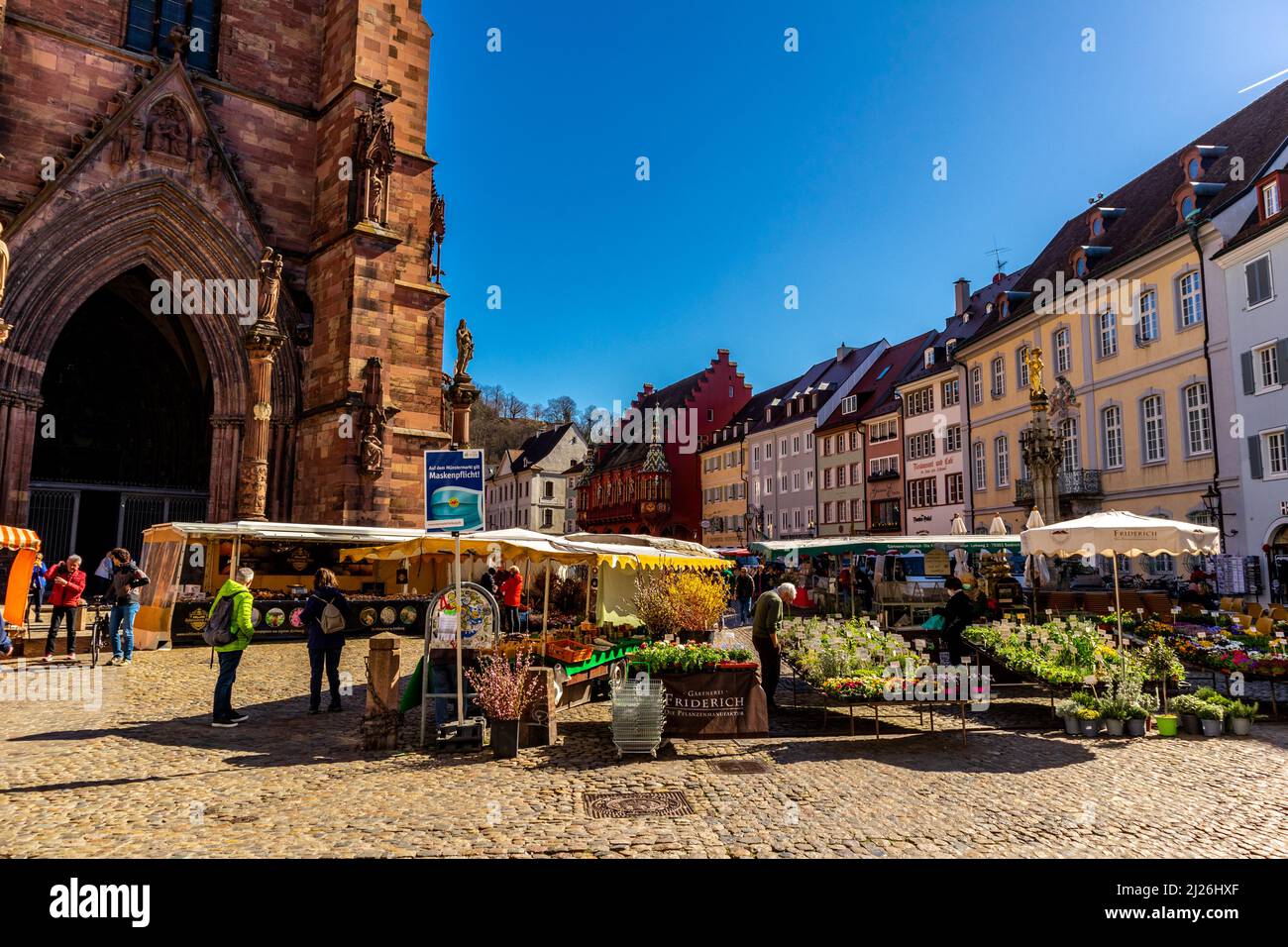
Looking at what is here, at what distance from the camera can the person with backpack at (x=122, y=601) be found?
12.8 meters

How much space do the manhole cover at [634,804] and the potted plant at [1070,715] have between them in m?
4.81

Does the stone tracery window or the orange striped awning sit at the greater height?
the stone tracery window

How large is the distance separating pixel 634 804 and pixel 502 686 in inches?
86.4

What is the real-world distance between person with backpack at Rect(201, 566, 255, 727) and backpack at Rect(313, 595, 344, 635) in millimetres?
832

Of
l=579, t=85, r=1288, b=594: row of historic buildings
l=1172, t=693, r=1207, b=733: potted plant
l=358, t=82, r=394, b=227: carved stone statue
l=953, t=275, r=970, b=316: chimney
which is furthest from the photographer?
l=953, t=275, r=970, b=316: chimney

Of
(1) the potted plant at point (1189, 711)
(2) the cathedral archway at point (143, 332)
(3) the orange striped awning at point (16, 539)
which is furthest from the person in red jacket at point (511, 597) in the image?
(1) the potted plant at point (1189, 711)

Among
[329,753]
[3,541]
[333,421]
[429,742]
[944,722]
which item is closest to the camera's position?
[329,753]

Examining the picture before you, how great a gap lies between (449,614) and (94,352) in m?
20.1

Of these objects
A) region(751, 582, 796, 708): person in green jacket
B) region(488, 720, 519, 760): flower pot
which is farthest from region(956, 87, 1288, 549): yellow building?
region(488, 720, 519, 760): flower pot

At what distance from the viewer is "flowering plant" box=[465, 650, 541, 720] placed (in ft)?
25.1

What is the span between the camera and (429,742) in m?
8.16

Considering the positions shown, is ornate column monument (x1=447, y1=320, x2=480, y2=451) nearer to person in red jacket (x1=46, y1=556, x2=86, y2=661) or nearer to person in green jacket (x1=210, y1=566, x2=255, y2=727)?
person in red jacket (x1=46, y1=556, x2=86, y2=661)
